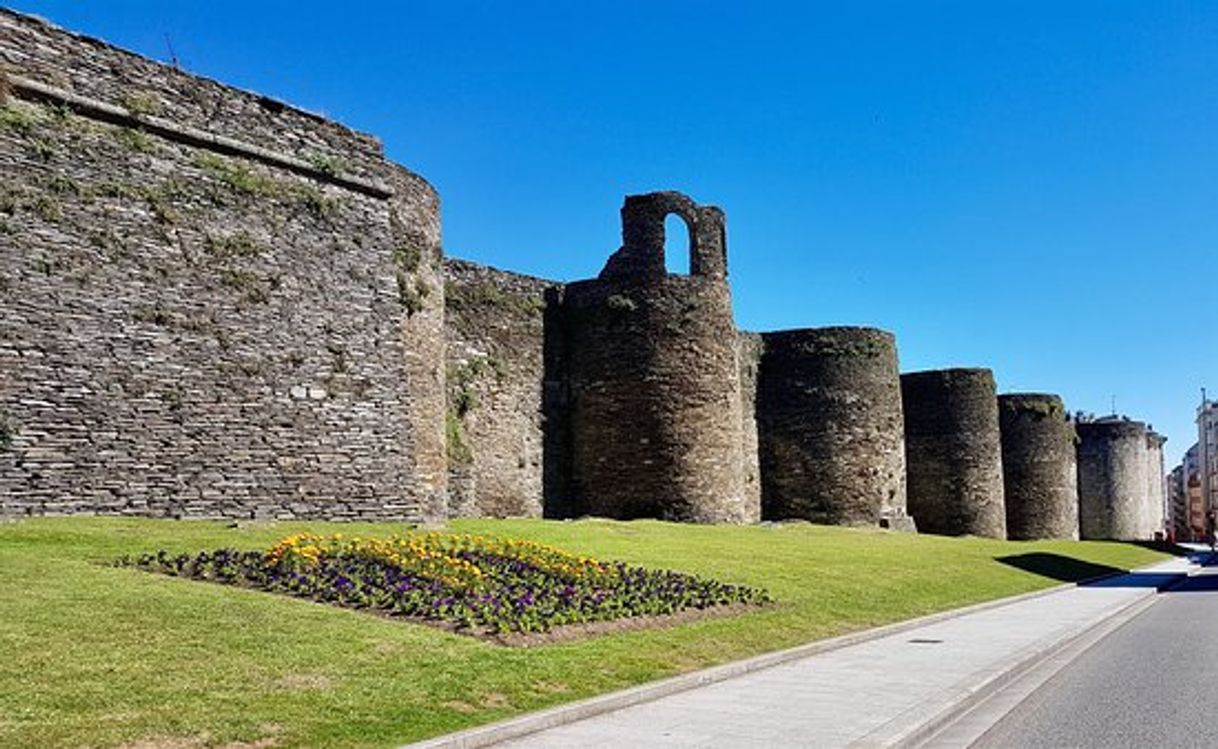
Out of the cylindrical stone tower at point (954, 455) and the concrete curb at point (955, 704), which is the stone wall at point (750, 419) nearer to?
the cylindrical stone tower at point (954, 455)

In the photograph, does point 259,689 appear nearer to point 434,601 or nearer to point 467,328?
point 434,601

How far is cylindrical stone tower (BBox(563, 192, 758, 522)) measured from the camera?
A: 32438 mm

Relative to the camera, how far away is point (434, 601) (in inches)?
477

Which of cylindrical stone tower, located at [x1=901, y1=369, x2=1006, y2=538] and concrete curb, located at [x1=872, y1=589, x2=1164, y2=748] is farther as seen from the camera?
cylindrical stone tower, located at [x1=901, y1=369, x2=1006, y2=538]

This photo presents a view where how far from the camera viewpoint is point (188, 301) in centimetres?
1770

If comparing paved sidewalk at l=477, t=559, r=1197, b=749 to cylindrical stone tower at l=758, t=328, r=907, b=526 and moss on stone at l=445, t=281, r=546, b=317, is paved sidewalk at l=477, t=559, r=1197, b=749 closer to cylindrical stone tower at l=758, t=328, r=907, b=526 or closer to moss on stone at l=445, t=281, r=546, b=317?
moss on stone at l=445, t=281, r=546, b=317

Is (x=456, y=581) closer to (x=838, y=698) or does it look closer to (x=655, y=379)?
(x=838, y=698)

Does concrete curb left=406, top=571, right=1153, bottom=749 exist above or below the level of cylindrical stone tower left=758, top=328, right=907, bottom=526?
below

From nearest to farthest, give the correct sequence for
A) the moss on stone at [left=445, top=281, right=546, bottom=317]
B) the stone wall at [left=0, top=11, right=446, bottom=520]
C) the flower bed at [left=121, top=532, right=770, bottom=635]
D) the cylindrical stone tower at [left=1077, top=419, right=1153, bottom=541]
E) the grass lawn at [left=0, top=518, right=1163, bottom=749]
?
the grass lawn at [left=0, top=518, right=1163, bottom=749] → the flower bed at [left=121, top=532, right=770, bottom=635] → the stone wall at [left=0, top=11, right=446, bottom=520] → the moss on stone at [left=445, top=281, right=546, bottom=317] → the cylindrical stone tower at [left=1077, top=419, right=1153, bottom=541]

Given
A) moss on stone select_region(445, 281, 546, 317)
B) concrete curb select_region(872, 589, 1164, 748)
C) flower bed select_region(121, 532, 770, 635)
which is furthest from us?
moss on stone select_region(445, 281, 546, 317)

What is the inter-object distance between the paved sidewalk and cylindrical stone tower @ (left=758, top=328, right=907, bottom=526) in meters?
24.9

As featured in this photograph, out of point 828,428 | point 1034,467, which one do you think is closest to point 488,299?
point 828,428

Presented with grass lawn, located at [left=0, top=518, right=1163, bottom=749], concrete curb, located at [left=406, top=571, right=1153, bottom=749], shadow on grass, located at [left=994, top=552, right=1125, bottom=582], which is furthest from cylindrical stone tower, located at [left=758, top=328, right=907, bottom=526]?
concrete curb, located at [left=406, top=571, right=1153, bottom=749]

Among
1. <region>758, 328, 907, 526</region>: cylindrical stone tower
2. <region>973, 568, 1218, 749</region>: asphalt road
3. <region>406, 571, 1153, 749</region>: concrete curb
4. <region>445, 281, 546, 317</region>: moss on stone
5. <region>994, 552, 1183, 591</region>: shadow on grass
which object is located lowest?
<region>994, 552, 1183, 591</region>: shadow on grass
